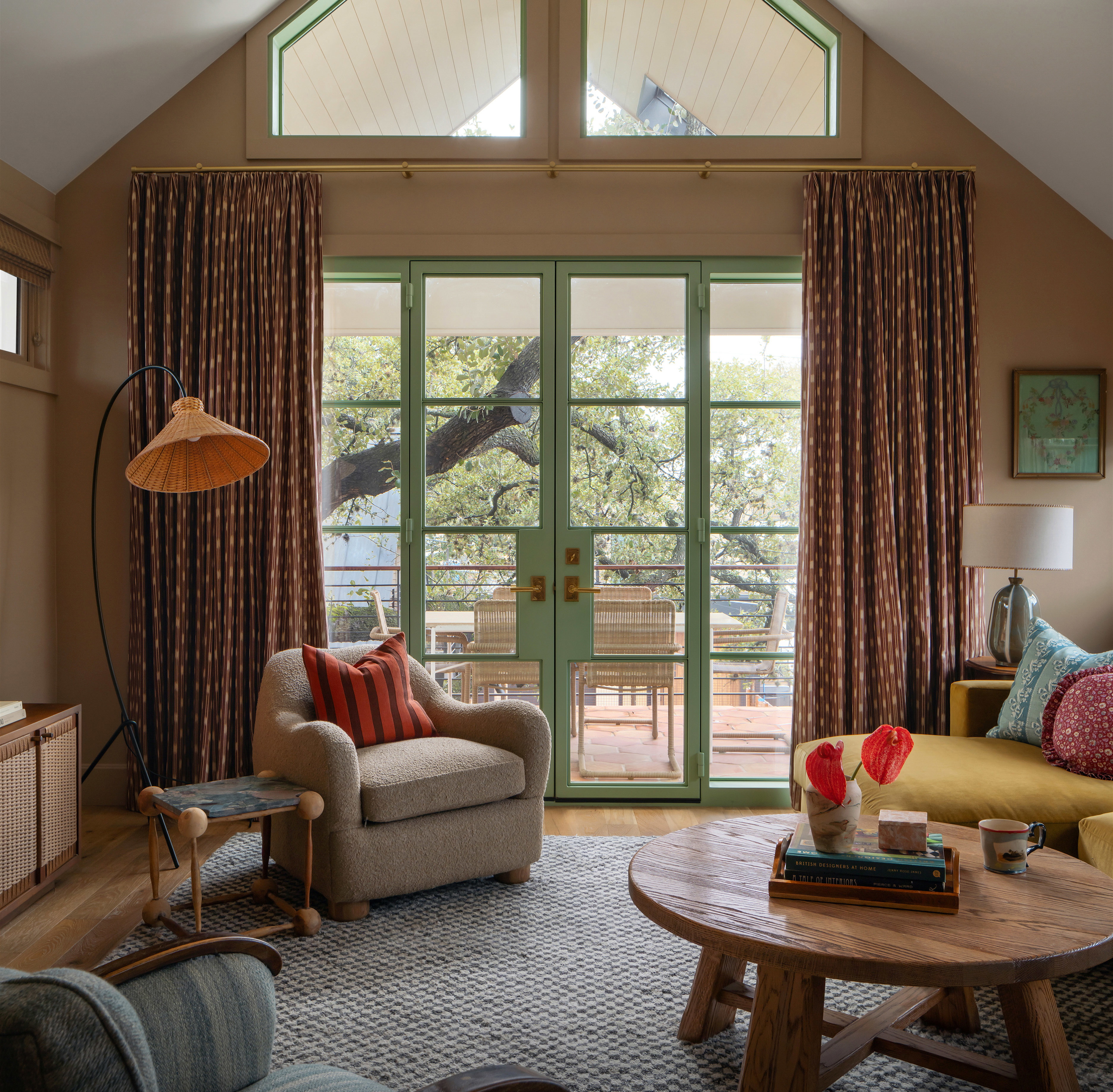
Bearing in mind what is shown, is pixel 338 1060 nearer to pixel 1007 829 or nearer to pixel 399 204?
pixel 1007 829

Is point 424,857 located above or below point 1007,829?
below

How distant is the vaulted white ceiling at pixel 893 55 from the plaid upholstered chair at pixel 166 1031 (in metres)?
3.25

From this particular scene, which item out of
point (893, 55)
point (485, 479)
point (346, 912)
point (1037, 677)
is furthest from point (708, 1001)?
point (893, 55)

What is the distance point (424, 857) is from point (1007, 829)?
1688 mm

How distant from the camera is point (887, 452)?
3756 millimetres

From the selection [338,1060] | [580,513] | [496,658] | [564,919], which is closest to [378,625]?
[496,658]

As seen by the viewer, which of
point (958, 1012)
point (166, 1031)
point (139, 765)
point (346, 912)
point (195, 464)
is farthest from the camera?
point (139, 765)

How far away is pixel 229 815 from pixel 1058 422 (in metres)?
3.63

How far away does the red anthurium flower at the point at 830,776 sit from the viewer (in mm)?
1825

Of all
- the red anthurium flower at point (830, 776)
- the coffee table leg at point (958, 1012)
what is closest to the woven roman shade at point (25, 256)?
the red anthurium flower at point (830, 776)

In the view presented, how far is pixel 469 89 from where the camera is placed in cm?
396

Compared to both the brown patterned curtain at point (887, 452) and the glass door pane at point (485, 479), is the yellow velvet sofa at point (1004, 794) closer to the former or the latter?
the brown patterned curtain at point (887, 452)

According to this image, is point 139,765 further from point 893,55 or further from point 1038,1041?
point 893,55

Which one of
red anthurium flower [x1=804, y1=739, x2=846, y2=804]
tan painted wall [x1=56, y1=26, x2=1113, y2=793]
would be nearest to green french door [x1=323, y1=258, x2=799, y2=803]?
tan painted wall [x1=56, y1=26, x2=1113, y2=793]
